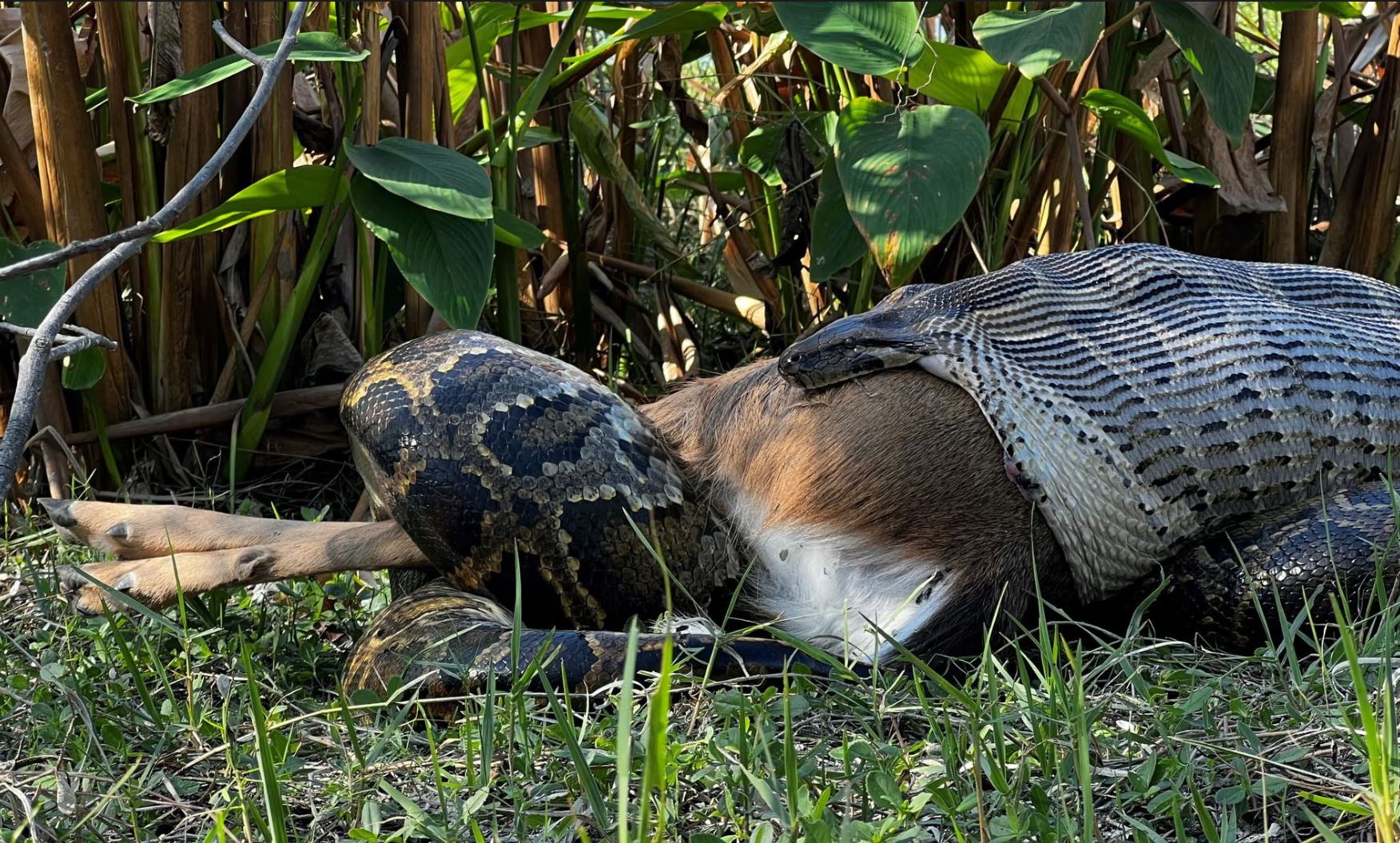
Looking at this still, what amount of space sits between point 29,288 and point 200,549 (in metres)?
0.74

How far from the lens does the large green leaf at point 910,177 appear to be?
2537mm

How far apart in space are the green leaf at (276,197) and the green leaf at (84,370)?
12.9 inches

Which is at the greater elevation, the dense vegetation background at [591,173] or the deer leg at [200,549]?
the dense vegetation background at [591,173]

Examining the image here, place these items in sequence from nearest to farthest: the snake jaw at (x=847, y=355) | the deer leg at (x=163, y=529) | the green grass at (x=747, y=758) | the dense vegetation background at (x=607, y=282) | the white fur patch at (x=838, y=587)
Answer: the green grass at (x=747, y=758) < the dense vegetation background at (x=607, y=282) < the white fur patch at (x=838, y=587) < the snake jaw at (x=847, y=355) < the deer leg at (x=163, y=529)

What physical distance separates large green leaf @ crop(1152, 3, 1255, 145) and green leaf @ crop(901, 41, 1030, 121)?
35cm

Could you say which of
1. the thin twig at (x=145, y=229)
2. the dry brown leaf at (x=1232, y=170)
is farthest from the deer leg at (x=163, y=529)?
the dry brown leaf at (x=1232, y=170)

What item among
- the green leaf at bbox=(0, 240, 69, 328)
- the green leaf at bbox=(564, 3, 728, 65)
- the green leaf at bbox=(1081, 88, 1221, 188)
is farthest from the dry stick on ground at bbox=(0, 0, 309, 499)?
the green leaf at bbox=(1081, 88, 1221, 188)

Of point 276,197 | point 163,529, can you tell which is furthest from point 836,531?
point 276,197

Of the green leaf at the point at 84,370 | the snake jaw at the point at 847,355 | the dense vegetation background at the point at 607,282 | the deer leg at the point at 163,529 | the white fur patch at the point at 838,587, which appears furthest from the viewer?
the green leaf at the point at 84,370

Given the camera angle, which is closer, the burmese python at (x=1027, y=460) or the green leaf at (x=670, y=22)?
the burmese python at (x=1027, y=460)

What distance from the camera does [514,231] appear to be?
293 centimetres

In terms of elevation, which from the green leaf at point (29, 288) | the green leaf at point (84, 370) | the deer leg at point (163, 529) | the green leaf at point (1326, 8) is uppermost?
the green leaf at point (1326, 8)

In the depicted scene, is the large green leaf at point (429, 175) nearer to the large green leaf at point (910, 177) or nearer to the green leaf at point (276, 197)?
the green leaf at point (276, 197)

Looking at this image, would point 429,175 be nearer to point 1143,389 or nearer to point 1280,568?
point 1143,389
